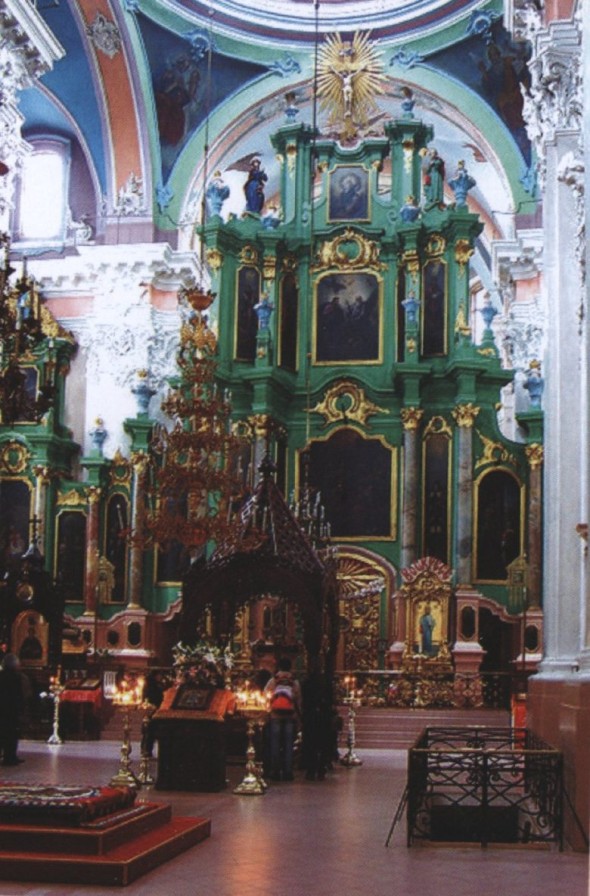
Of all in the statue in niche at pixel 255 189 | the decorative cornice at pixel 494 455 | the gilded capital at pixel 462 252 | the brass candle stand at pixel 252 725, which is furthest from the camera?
the statue in niche at pixel 255 189

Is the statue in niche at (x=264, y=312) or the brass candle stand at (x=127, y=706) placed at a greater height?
the statue in niche at (x=264, y=312)

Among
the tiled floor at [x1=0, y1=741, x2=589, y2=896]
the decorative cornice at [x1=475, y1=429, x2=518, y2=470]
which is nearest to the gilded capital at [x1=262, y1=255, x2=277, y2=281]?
the decorative cornice at [x1=475, y1=429, x2=518, y2=470]

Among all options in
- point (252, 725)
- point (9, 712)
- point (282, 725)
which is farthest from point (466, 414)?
point (252, 725)

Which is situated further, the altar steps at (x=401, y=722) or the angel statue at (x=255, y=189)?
the angel statue at (x=255, y=189)

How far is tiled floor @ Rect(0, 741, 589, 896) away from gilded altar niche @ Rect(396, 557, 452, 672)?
40.7 ft

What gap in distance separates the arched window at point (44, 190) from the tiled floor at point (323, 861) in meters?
18.8

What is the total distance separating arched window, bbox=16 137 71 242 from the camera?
30.2 metres

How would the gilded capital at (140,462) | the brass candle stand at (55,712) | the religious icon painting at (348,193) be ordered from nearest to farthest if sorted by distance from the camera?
the brass candle stand at (55,712) → the gilded capital at (140,462) → the religious icon painting at (348,193)

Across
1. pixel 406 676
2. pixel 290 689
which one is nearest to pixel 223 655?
pixel 290 689

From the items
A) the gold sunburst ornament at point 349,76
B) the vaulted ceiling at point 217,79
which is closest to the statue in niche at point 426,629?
the vaulted ceiling at point 217,79

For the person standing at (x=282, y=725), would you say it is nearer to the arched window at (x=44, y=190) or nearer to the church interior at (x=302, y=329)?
the church interior at (x=302, y=329)

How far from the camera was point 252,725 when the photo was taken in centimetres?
1381

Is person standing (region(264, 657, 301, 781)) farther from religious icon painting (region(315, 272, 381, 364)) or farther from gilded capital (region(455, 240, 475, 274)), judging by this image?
gilded capital (region(455, 240, 475, 274))

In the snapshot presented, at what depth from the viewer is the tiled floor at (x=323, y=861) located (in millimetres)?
8203
